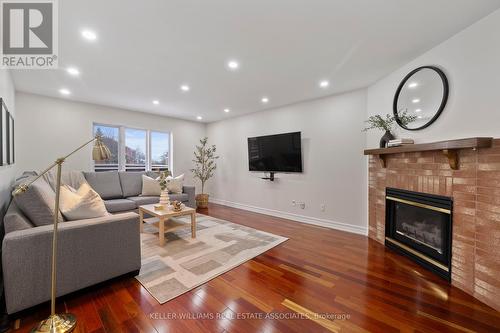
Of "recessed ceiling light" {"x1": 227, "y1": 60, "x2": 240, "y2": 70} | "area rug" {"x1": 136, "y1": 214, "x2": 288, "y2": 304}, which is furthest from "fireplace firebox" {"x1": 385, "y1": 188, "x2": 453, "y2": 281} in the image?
"recessed ceiling light" {"x1": 227, "y1": 60, "x2": 240, "y2": 70}

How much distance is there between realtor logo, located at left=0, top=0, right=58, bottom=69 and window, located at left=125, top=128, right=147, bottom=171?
2433 mm

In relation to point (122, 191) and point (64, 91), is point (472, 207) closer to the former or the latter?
point (122, 191)

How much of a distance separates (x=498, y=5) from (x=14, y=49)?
180 inches

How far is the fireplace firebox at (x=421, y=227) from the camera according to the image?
217cm

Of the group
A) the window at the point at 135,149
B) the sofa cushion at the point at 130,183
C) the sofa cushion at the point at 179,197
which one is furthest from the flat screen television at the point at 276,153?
the window at the point at 135,149

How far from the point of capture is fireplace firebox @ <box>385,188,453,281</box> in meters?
2.17

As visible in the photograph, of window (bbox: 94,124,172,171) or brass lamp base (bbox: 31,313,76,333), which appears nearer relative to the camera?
brass lamp base (bbox: 31,313,76,333)

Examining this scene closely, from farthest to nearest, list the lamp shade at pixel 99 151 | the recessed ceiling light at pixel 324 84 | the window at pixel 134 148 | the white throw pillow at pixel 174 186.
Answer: the window at pixel 134 148 → the white throw pillow at pixel 174 186 → the recessed ceiling light at pixel 324 84 → the lamp shade at pixel 99 151

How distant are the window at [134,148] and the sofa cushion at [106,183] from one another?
534 mm

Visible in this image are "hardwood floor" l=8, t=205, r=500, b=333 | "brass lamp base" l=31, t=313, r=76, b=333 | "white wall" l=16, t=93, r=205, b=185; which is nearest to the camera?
"brass lamp base" l=31, t=313, r=76, b=333

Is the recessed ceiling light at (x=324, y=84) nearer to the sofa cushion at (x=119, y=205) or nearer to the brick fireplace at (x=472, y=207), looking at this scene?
the brick fireplace at (x=472, y=207)

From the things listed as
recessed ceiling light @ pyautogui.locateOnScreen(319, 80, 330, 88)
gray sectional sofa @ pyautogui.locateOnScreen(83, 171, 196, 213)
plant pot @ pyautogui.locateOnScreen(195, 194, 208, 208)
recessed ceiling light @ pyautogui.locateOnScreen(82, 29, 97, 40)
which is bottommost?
plant pot @ pyautogui.locateOnScreen(195, 194, 208, 208)

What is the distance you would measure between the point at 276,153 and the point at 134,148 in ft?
11.3

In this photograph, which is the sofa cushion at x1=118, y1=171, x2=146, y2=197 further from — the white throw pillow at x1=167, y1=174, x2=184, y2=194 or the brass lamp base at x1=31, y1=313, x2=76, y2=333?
the brass lamp base at x1=31, y1=313, x2=76, y2=333
